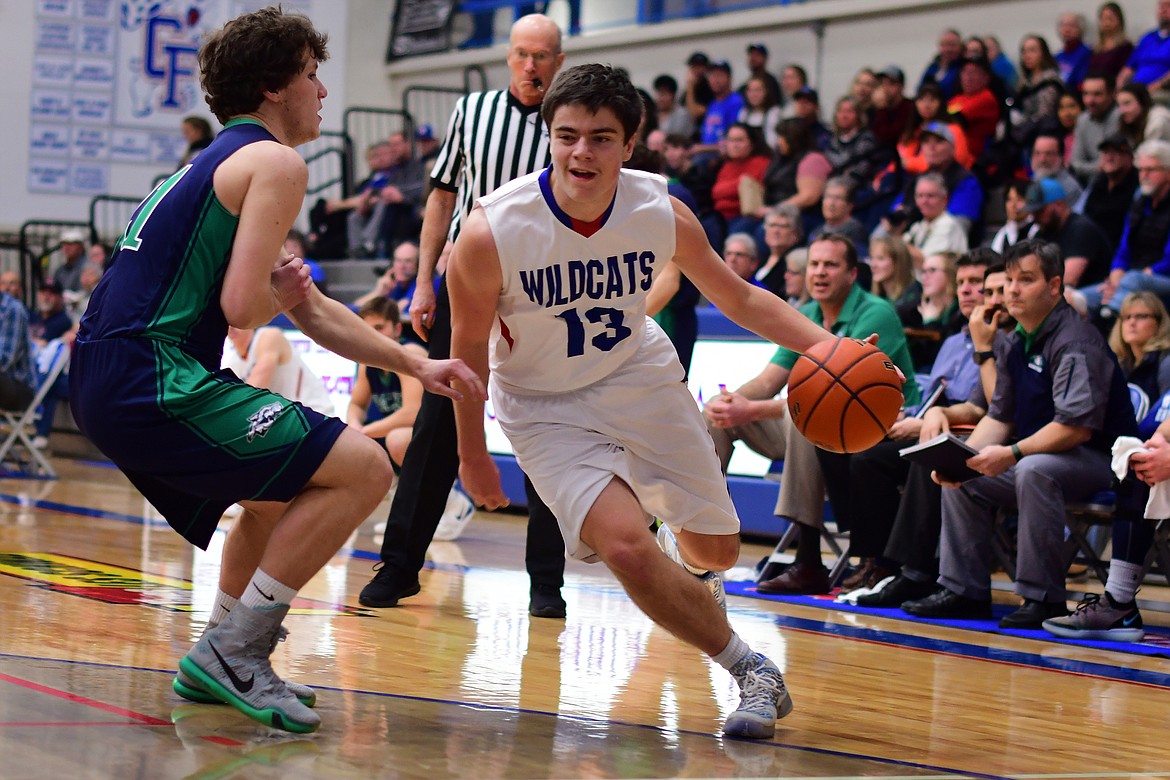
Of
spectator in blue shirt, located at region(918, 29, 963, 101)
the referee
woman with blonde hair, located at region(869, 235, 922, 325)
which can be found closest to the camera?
the referee

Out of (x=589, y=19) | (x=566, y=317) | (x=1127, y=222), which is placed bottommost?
(x=566, y=317)

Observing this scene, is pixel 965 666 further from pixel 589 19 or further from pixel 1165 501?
pixel 589 19

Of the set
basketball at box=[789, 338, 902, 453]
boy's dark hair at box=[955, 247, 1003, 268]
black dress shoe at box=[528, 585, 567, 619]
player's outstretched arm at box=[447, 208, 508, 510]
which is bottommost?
black dress shoe at box=[528, 585, 567, 619]

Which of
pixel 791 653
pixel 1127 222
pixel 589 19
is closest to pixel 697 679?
pixel 791 653

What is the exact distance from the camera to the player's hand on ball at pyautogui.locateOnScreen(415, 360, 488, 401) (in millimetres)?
3338

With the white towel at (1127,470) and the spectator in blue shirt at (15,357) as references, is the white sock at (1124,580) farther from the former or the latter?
the spectator in blue shirt at (15,357)

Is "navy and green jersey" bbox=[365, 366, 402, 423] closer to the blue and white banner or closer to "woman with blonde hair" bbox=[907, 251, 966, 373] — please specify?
"woman with blonde hair" bbox=[907, 251, 966, 373]

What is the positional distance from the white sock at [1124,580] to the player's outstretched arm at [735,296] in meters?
2.38

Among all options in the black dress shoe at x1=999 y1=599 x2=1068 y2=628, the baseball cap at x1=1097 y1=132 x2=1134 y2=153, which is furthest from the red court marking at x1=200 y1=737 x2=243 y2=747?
the baseball cap at x1=1097 y1=132 x2=1134 y2=153

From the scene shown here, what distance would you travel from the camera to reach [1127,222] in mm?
9156

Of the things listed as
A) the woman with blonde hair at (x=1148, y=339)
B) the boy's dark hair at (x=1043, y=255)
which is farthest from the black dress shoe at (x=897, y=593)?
the woman with blonde hair at (x=1148, y=339)

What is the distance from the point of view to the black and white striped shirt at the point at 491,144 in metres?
5.29

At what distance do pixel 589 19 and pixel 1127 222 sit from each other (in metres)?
9.33

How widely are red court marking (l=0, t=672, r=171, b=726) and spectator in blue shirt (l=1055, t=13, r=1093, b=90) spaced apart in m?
10.2
